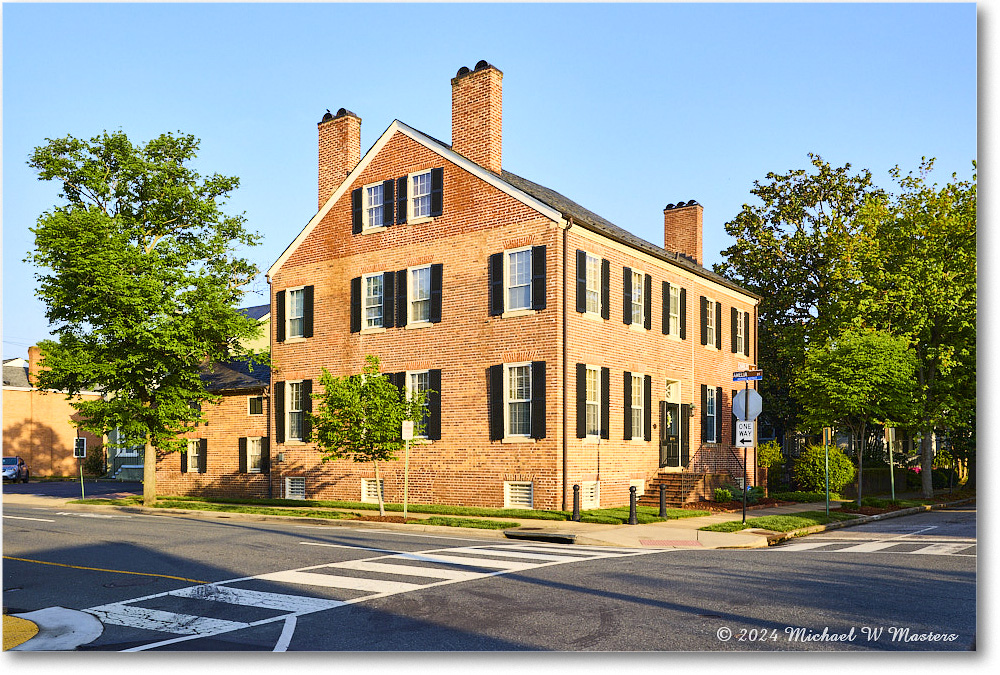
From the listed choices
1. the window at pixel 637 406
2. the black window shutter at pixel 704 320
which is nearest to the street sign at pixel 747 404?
the window at pixel 637 406

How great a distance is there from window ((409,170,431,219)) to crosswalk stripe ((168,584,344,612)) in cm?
1683

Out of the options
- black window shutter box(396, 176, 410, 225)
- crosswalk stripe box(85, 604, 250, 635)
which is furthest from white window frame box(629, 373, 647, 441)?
crosswalk stripe box(85, 604, 250, 635)

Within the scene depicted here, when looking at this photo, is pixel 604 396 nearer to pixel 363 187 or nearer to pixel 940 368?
pixel 363 187

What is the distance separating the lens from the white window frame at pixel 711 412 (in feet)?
104

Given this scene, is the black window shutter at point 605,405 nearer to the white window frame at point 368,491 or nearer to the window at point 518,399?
the window at point 518,399

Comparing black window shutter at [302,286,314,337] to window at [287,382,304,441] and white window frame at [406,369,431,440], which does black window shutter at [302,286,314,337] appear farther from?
white window frame at [406,369,431,440]

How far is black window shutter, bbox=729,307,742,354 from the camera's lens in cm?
3412

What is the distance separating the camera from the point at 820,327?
41594 mm

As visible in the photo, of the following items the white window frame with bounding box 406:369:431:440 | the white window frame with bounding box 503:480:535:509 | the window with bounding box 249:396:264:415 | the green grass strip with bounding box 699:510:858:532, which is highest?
the white window frame with bounding box 406:369:431:440

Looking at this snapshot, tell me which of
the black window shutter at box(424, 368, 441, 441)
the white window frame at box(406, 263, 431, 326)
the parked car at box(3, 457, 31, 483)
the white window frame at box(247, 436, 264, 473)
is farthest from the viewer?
the parked car at box(3, 457, 31, 483)

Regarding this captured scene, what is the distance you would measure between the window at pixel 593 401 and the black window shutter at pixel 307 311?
9857mm

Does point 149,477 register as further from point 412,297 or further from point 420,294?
point 420,294

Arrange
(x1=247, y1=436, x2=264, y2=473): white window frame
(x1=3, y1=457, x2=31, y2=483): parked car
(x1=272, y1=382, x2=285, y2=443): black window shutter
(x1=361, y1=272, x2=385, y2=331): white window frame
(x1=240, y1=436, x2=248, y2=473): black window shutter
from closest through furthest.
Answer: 1. (x1=361, y1=272, x2=385, y2=331): white window frame
2. (x1=272, y1=382, x2=285, y2=443): black window shutter
3. (x1=247, y1=436, x2=264, y2=473): white window frame
4. (x1=240, y1=436, x2=248, y2=473): black window shutter
5. (x1=3, y1=457, x2=31, y2=483): parked car

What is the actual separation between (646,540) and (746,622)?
9357 millimetres
